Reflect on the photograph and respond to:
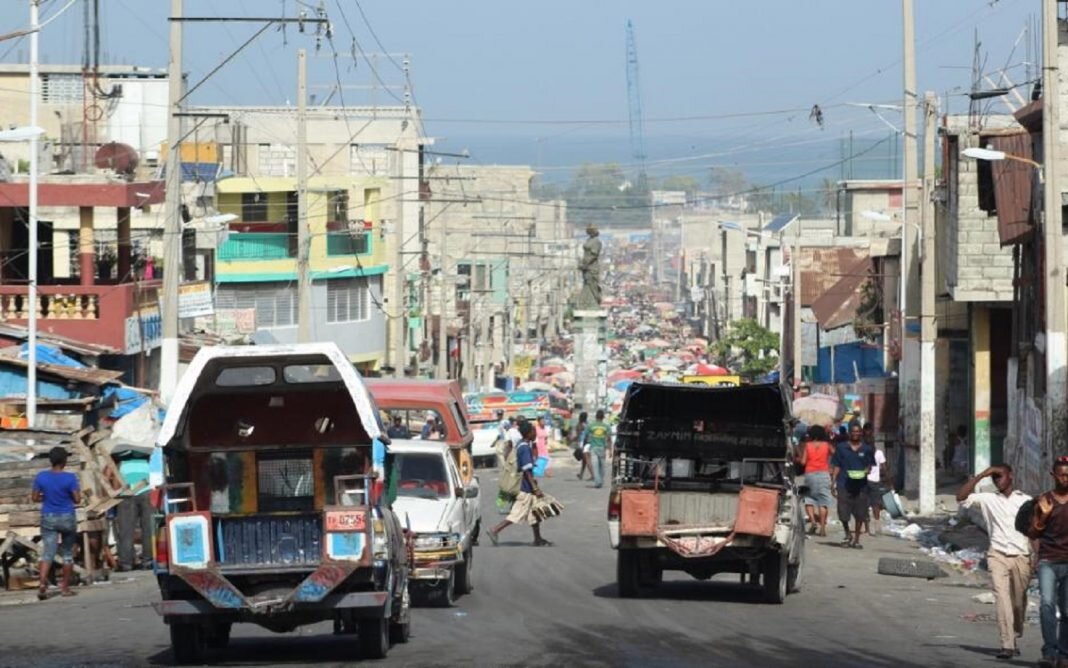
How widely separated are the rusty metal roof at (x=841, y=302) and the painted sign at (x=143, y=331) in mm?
26260

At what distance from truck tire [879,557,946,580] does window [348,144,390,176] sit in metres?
65.3

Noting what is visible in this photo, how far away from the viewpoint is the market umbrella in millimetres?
45312

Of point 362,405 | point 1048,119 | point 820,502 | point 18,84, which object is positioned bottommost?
point 820,502

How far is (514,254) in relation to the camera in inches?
4968

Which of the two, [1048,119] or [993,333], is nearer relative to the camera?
[1048,119]

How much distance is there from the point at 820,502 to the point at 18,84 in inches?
1638

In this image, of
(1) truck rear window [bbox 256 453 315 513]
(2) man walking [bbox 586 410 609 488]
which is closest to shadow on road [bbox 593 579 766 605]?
(1) truck rear window [bbox 256 453 315 513]

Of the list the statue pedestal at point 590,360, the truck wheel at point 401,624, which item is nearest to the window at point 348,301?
the statue pedestal at point 590,360

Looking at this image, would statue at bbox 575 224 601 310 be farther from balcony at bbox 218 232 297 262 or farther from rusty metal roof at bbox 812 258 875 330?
balcony at bbox 218 232 297 262

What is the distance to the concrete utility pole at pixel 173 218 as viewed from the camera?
103ft

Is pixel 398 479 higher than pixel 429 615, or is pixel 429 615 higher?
pixel 398 479

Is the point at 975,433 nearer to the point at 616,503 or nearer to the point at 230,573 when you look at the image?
the point at 616,503

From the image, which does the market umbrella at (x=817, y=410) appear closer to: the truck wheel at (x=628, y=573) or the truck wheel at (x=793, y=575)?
the truck wheel at (x=793, y=575)

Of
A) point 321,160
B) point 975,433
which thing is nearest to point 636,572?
point 975,433
